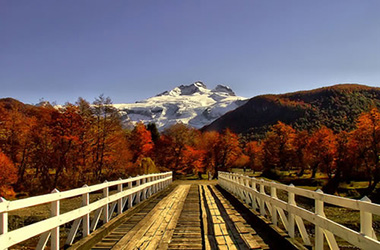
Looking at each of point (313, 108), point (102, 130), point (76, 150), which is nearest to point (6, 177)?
point (76, 150)

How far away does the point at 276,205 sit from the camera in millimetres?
7375

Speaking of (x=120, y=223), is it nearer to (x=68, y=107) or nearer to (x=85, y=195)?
(x=85, y=195)

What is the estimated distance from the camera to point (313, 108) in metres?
161

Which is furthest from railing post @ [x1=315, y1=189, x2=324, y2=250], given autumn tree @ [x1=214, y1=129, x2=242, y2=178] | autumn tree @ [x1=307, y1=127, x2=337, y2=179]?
autumn tree @ [x1=214, y1=129, x2=242, y2=178]

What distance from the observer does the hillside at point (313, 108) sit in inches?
5605

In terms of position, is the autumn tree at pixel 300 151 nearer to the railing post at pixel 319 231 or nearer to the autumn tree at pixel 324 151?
the autumn tree at pixel 324 151

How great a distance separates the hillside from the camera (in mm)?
142375

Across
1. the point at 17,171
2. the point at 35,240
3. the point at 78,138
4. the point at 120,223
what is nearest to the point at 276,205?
the point at 120,223

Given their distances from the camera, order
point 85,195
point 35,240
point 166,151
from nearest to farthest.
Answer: point 85,195
point 35,240
point 166,151

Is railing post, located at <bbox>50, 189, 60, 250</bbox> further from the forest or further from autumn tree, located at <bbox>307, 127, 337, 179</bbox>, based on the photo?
autumn tree, located at <bbox>307, 127, 337, 179</bbox>

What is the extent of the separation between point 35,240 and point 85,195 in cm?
903

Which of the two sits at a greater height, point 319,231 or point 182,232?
point 319,231

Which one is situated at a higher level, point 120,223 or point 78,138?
point 78,138

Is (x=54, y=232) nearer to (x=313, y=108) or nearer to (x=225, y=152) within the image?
(x=225, y=152)
